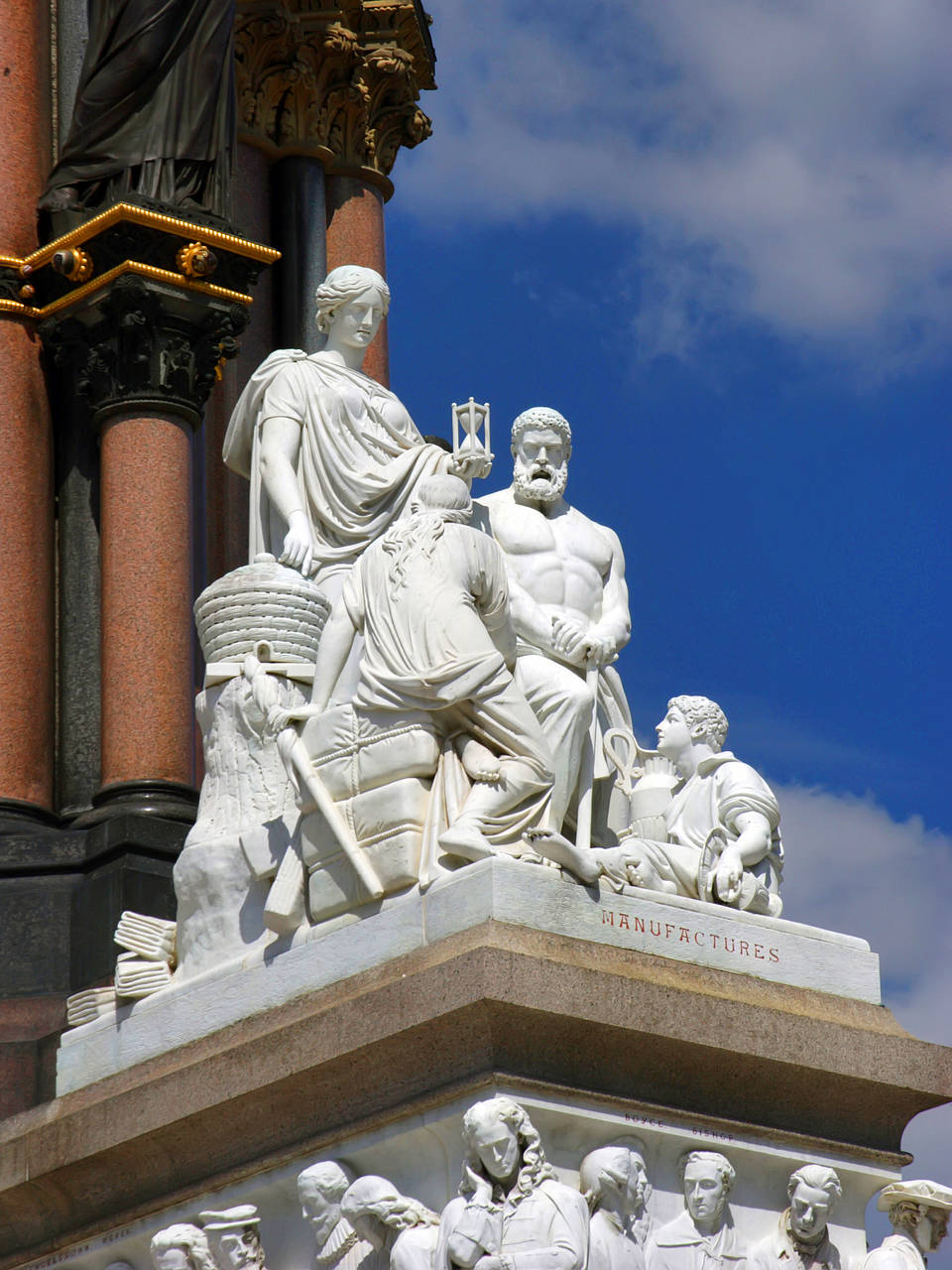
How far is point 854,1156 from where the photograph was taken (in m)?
16.1

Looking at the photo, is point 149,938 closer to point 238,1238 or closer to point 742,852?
point 238,1238

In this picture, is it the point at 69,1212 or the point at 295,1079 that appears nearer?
the point at 295,1079

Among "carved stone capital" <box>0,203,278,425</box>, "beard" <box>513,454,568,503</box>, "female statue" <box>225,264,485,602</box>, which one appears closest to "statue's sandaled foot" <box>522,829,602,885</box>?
"female statue" <box>225,264,485,602</box>

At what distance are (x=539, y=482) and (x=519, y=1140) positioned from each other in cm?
528

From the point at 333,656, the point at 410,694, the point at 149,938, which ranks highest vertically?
the point at 333,656

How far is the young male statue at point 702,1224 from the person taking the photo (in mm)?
15141

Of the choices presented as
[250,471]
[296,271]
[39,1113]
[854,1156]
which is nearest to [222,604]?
[250,471]

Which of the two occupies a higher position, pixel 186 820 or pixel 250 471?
pixel 250 471

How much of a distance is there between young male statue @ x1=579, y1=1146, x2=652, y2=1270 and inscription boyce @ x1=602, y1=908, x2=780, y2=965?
1258mm

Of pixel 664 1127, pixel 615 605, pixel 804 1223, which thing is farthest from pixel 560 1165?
pixel 615 605

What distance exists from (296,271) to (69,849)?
26.1 feet

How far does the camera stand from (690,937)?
16.0 m

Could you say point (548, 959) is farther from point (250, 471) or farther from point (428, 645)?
point (250, 471)

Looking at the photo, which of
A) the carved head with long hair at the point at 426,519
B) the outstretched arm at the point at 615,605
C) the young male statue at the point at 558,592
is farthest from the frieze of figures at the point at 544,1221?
the outstretched arm at the point at 615,605
